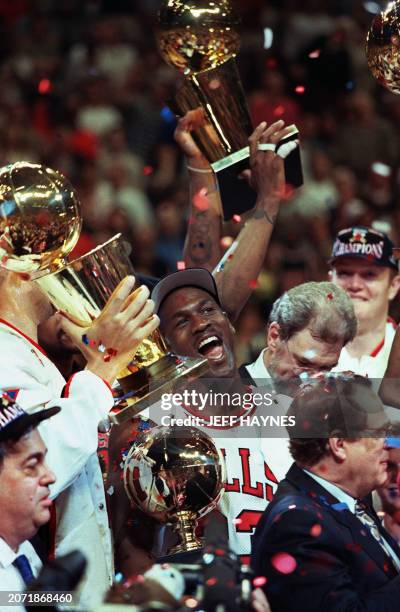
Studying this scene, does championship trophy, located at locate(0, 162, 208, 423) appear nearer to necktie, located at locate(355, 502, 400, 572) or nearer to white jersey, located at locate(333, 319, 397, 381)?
→ necktie, located at locate(355, 502, 400, 572)

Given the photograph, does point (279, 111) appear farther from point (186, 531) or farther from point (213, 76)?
point (186, 531)

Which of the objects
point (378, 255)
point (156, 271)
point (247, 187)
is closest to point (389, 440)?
point (247, 187)

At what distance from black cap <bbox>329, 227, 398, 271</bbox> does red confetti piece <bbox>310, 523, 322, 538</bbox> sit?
1.95 m

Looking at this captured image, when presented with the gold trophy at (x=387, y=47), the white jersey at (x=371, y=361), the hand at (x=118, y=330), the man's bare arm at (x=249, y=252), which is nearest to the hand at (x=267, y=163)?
the man's bare arm at (x=249, y=252)

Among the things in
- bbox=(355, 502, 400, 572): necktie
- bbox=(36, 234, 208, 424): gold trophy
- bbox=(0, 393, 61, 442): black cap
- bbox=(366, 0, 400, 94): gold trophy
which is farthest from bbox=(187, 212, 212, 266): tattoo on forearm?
bbox=(0, 393, 61, 442): black cap

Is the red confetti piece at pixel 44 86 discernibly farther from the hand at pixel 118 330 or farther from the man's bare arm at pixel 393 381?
the hand at pixel 118 330

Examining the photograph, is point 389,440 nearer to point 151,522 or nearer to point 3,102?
point 151,522

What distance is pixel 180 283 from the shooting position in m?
3.96

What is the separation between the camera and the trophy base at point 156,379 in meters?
3.32

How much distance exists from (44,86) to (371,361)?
474 cm

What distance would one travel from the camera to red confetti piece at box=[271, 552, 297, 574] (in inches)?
114

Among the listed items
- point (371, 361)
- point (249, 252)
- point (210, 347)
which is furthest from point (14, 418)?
point (371, 361)

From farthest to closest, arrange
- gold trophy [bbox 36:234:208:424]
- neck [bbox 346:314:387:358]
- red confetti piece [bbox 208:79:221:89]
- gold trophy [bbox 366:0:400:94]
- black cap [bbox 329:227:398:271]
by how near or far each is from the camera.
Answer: black cap [bbox 329:227:398:271]
neck [bbox 346:314:387:358]
red confetti piece [bbox 208:79:221:89]
gold trophy [bbox 366:0:400:94]
gold trophy [bbox 36:234:208:424]

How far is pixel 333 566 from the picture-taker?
2908 mm
